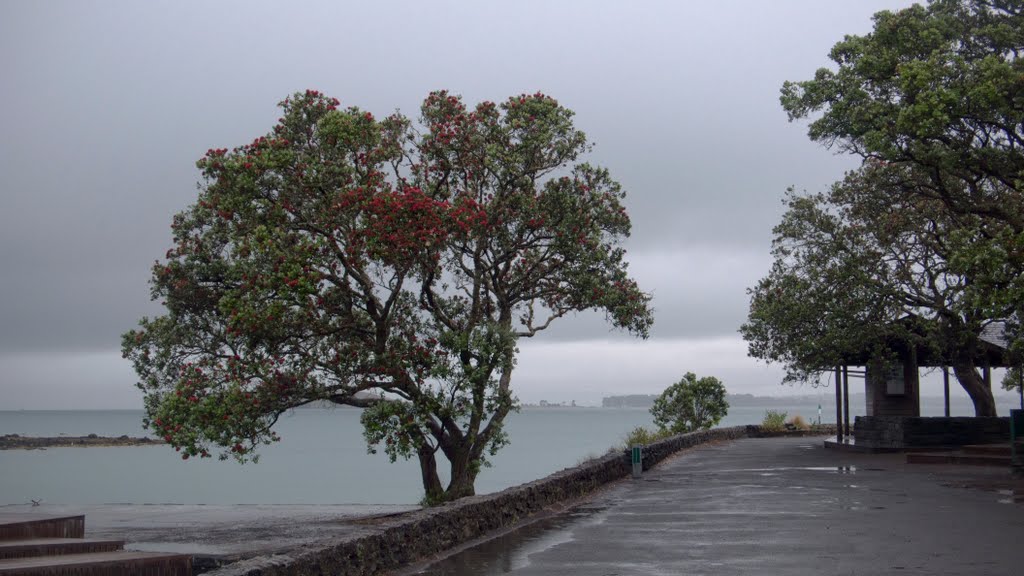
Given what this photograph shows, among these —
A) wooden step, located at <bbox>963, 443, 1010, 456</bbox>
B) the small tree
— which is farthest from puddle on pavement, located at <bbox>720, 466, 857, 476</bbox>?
the small tree

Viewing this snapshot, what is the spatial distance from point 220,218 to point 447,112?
6.46 meters

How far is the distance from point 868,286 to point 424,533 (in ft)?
70.5

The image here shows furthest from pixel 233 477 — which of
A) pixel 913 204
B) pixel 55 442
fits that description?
pixel 913 204

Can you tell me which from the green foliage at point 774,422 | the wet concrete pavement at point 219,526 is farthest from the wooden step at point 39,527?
the green foliage at point 774,422

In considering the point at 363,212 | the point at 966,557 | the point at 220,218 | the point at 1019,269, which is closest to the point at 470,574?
the point at 966,557

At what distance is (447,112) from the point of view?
24.8 meters

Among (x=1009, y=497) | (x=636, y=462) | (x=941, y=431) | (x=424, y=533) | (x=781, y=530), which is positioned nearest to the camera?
(x=424, y=533)

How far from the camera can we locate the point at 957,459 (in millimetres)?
26219

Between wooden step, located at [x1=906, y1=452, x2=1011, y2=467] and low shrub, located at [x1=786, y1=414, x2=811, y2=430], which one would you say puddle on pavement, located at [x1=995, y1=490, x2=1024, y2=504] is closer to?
wooden step, located at [x1=906, y1=452, x2=1011, y2=467]

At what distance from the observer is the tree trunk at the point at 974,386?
109ft

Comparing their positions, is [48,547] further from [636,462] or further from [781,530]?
[636,462]

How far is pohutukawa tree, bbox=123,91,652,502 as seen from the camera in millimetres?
21969

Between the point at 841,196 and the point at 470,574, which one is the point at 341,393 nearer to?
the point at 470,574

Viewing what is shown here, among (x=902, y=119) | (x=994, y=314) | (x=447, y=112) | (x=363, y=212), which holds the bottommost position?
(x=994, y=314)
